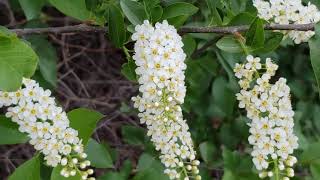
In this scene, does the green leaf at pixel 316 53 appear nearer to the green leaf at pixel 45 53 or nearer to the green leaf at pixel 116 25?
the green leaf at pixel 116 25

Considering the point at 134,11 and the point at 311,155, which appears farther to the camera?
the point at 311,155

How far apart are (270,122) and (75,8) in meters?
0.82

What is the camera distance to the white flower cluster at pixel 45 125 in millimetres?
1860

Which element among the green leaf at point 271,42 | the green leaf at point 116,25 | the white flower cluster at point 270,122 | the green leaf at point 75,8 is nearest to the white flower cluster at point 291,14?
the green leaf at point 271,42

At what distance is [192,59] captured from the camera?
2.74 meters

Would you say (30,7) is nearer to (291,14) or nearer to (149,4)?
(149,4)

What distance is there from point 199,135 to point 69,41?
3.90 ft

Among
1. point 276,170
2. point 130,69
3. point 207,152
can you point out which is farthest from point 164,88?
point 207,152

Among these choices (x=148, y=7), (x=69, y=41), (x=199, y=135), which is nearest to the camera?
(x=148, y=7)

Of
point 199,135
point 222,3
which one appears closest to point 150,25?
point 222,3

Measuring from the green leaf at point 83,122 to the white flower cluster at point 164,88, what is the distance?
184mm

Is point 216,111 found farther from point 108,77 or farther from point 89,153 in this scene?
point 89,153

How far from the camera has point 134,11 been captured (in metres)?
2.00

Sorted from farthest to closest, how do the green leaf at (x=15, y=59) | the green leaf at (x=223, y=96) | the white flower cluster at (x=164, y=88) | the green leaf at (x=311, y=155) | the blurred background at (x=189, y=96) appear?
the green leaf at (x=223, y=96)
the blurred background at (x=189, y=96)
the green leaf at (x=311, y=155)
the white flower cluster at (x=164, y=88)
the green leaf at (x=15, y=59)
